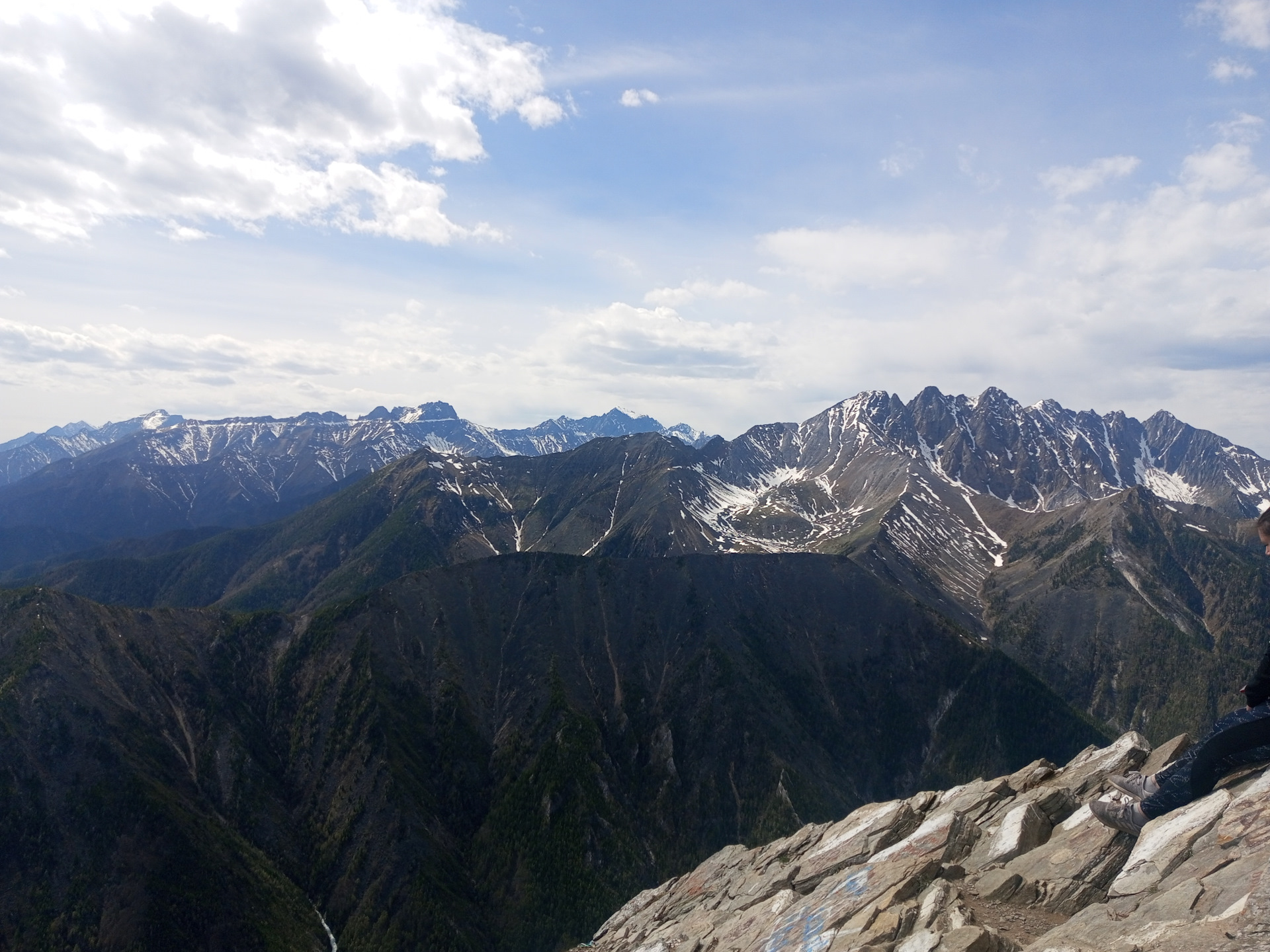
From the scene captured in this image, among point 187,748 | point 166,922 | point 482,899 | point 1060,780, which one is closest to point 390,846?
point 482,899

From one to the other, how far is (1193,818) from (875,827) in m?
27.7

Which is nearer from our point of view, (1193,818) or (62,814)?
(1193,818)

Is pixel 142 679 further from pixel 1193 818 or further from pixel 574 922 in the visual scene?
pixel 1193 818

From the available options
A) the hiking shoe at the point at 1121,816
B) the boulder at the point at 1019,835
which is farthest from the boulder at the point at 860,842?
the hiking shoe at the point at 1121,816

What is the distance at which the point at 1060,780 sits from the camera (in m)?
43.2

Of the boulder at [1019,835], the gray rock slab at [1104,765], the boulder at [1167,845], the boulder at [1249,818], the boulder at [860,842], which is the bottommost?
the boulder at [860,842]

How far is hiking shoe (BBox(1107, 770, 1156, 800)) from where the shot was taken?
103ft

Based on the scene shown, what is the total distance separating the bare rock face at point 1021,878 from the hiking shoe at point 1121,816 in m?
0.48

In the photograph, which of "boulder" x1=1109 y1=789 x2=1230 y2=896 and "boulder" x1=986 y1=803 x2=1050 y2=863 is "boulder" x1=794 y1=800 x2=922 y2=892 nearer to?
"boulder" x1=986 y1=803 x2=1050 y2=863

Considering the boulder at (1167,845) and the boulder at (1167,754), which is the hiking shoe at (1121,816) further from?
the boulder at (1167,754)

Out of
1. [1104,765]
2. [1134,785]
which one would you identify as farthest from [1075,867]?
[1104,765]

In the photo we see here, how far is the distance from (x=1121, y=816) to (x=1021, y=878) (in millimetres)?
5893

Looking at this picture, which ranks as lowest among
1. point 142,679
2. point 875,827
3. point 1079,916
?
point 142,679

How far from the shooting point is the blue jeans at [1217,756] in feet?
90.0
